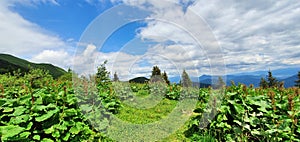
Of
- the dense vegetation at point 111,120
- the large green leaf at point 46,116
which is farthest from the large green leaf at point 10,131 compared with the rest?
the large green leaf at point 46,116

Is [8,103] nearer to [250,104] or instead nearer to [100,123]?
[100,123]

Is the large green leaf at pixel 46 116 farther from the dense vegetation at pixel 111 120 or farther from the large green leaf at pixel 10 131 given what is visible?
the large green leaf at pixel 10 131

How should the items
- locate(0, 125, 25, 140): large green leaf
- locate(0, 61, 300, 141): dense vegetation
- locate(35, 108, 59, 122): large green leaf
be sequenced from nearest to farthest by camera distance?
locate(0, 125, 25, 140): large green leaf
locate(35, 108, 59, 122): large green leaf
locate(0, 61, 300, 141): dense vegetation

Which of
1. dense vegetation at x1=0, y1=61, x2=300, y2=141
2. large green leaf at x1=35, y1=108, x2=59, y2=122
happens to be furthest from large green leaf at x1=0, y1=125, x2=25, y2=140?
large green leaf at x1=35, y1=108, x2=59, y2=122

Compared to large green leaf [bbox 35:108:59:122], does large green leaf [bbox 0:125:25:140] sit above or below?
below

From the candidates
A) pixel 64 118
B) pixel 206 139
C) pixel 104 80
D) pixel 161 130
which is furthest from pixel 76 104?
pixel 104 80

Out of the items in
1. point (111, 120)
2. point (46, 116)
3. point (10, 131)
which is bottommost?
point (111, 120)

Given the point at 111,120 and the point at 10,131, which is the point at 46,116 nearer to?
the point at 10,131

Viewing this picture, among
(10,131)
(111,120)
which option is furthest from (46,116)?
(111,120)

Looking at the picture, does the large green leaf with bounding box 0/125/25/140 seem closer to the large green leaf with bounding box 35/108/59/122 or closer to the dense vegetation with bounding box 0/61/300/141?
the dense vegetation with bounding box 0/61/300/141

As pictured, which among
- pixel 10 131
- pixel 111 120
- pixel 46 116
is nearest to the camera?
pixel 10 131

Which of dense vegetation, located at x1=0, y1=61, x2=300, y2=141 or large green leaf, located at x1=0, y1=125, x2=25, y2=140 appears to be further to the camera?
dense vegetation, located at x1=0, y1=61, x2=300, y2=141

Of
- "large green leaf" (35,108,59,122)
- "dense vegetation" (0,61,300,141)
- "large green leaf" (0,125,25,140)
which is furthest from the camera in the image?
"dense vegetation" (0,61,300,141)

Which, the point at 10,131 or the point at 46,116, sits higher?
the point at 46,116
